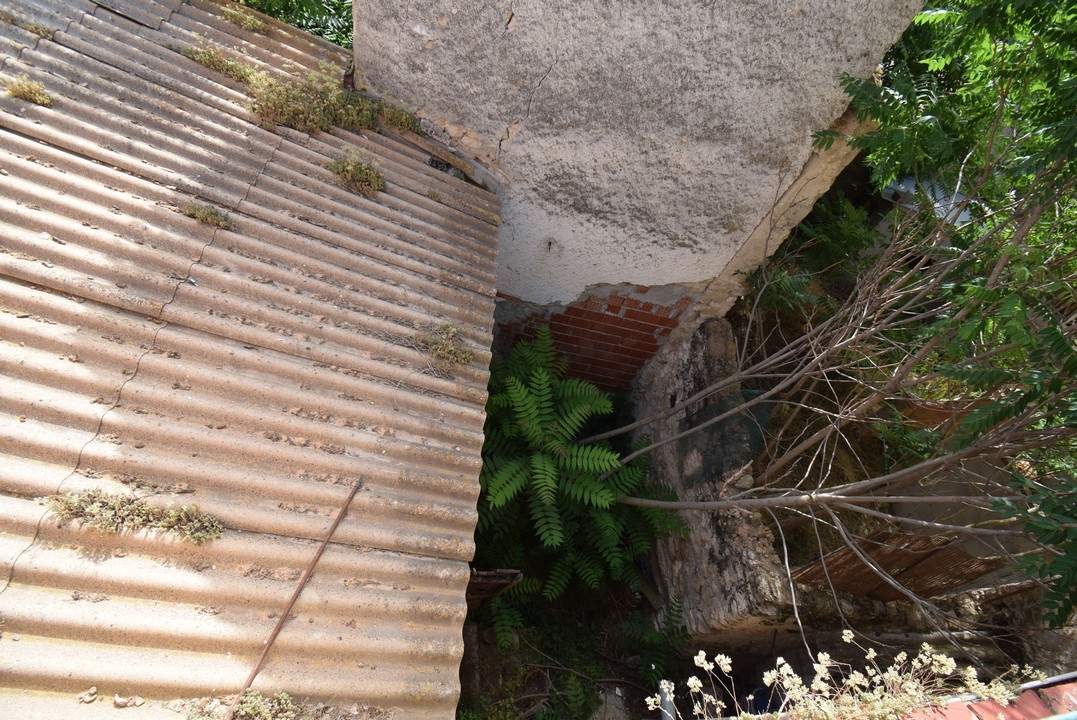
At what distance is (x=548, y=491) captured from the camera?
322cm

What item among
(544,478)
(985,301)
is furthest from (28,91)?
(985,301)

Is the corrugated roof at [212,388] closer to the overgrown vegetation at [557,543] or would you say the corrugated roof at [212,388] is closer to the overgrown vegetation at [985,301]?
the overgrown vegetation at [557,543]

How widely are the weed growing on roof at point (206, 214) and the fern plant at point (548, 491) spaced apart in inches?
69.4

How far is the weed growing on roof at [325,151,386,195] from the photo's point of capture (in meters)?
2.68

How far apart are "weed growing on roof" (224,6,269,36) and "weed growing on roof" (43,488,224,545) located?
9.52ft

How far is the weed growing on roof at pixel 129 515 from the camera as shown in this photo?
1.41 m

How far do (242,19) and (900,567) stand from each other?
511cm

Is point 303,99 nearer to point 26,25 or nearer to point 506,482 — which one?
point 26,25

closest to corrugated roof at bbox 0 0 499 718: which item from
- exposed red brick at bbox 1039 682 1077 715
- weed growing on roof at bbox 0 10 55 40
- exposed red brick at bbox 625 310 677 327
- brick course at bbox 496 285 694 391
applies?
weed growing on roof at bbox 0 10 55 40

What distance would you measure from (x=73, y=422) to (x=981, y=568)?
4375 millimetres

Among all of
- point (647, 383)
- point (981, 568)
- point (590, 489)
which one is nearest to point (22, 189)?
point (590, 489)

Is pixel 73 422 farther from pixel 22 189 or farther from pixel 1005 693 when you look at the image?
pixel 1005 693

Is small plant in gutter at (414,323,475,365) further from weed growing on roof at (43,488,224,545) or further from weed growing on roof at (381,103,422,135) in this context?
weed growing on roof at (381,103,422,135)

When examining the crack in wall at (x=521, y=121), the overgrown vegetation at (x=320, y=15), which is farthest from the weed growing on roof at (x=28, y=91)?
the overgrown vegetation at (x=320, y=15)
